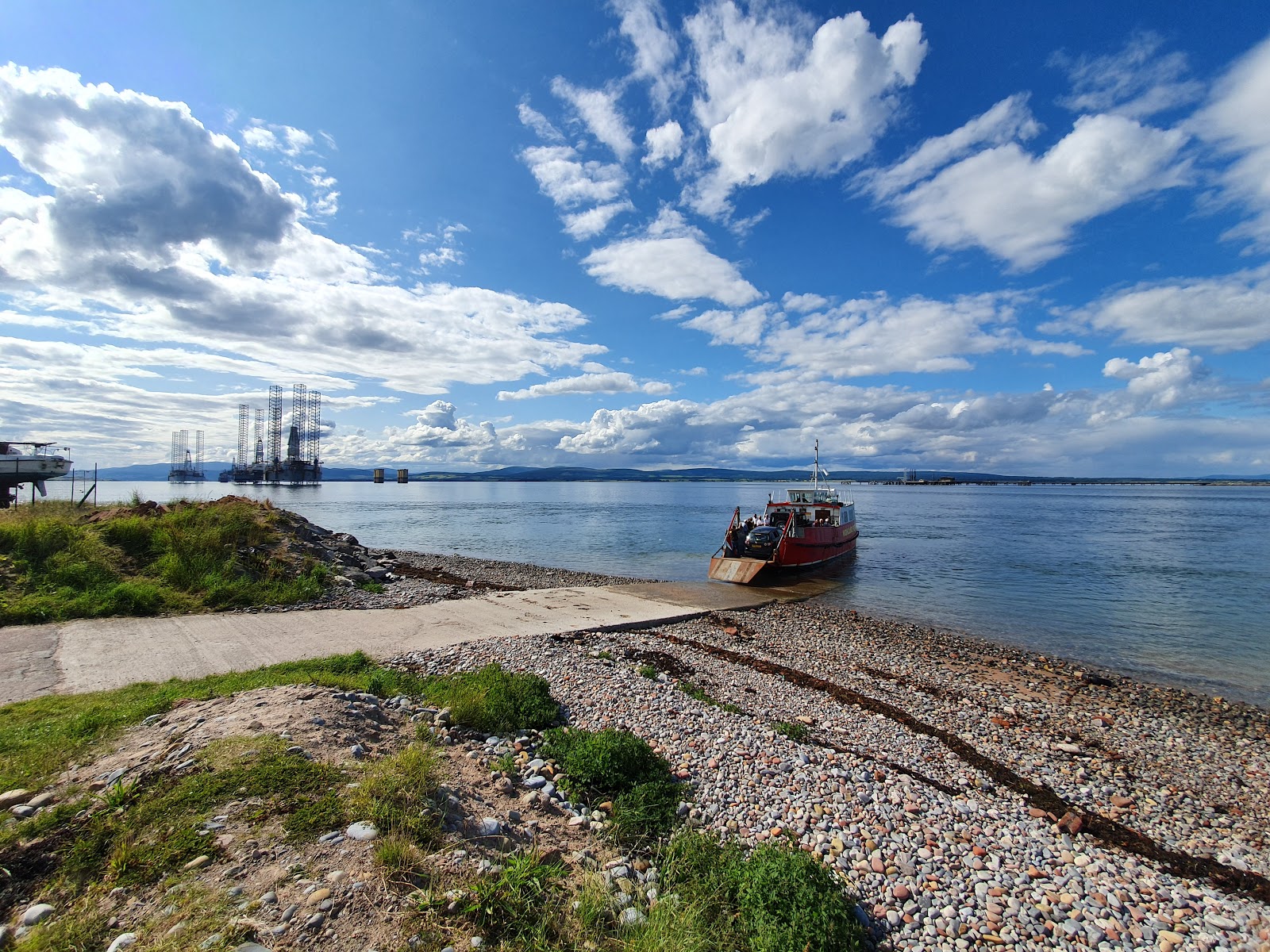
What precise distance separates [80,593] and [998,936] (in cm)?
1787

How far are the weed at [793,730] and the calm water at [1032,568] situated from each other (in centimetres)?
1167

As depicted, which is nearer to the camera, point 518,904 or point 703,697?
point 518,904

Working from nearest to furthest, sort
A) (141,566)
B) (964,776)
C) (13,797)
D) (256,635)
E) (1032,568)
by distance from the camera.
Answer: (13,797)
(964,776)
(256,635)
(141,566)
(1032,568)

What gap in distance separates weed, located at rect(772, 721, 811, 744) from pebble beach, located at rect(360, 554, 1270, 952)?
0.13ft

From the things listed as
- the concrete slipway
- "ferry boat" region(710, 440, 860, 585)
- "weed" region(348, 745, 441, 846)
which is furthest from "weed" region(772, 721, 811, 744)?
"ferry boat" region(710, 440, 860, 585)

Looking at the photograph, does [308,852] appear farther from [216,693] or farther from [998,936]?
[998,936]

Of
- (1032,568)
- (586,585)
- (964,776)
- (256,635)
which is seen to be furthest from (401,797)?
(1032,568)

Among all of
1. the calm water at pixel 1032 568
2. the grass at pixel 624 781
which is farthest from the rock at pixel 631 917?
the calm water at pixel 1032 568

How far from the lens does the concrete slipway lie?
29.0 ft

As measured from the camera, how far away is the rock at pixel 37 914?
3477mm

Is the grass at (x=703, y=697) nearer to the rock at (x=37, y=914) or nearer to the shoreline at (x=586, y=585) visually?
the rock at (x=37, y=914)

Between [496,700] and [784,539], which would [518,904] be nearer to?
[496,700]

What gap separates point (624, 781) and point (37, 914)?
4690 mm

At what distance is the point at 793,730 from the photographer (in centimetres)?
834
